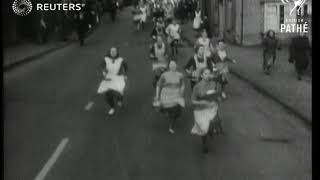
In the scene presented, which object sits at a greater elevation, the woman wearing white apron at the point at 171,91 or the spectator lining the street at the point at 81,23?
the spectator lining the street at the point at 81,23

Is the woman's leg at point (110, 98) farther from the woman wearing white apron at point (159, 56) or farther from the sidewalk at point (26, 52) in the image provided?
the sidewalk at point (26, 52)

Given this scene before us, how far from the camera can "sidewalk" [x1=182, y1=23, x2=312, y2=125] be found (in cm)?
1625

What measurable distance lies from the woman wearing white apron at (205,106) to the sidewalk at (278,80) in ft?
8.78

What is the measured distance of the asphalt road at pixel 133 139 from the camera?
10.7 metres

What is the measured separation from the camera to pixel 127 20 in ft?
158

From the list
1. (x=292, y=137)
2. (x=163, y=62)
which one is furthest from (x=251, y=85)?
(x=292, y=137)

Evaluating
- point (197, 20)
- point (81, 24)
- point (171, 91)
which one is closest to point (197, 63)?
point (171, 91)

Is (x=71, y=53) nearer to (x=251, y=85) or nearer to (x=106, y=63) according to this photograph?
(x=251, y=85)

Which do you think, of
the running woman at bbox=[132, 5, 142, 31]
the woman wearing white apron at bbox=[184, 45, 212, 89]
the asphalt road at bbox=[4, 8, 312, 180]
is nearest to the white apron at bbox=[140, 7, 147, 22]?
the running woman at bbox=[132, 5, 142, 31]

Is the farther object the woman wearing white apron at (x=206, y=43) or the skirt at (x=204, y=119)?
the woman wearing white apron at (x=206, y=43)

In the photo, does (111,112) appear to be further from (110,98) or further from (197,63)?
(197,63)

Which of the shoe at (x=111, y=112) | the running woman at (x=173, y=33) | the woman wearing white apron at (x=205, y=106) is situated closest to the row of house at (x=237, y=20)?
the running woman at (x=173, y=33)

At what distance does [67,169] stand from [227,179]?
2508 mm
